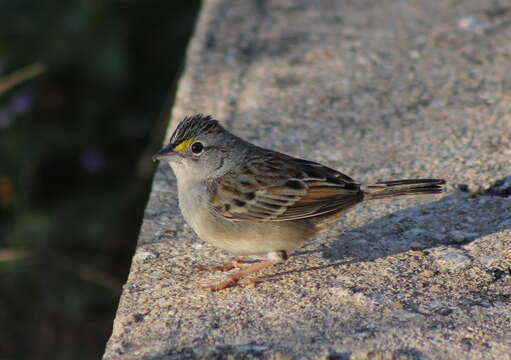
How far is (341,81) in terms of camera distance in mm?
5355

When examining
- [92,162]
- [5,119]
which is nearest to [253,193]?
[92,162]

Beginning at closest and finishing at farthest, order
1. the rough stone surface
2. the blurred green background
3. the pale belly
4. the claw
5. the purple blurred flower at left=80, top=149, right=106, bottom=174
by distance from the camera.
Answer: the rough stone surface → the claw → the pale belly → the blurred green background → the purple blurred flower at left=80, top=149, right=106, bottom=174

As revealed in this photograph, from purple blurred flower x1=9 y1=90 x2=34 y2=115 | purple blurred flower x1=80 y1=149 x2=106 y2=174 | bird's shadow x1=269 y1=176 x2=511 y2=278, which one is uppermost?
bird's shadow x1=269 y1=176 x2=511 y2=278

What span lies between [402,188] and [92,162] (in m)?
3.40

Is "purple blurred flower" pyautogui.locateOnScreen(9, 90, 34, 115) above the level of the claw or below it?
below

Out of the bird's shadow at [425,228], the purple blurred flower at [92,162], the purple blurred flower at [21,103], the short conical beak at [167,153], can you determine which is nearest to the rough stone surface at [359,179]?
the bird's shadow at [425,228]

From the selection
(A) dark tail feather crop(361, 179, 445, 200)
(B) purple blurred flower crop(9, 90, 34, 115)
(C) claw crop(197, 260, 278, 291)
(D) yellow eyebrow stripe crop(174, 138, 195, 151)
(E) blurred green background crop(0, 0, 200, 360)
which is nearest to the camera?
(C) claw crop(197, 260, 278, 291)

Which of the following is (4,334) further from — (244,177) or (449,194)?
(449,194)

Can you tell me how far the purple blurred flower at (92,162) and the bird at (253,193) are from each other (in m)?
2.66

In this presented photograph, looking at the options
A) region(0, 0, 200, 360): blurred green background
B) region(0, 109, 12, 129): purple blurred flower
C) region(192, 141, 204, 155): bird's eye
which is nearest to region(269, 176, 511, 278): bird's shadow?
region(192, 141, 204, 155): bird's eye

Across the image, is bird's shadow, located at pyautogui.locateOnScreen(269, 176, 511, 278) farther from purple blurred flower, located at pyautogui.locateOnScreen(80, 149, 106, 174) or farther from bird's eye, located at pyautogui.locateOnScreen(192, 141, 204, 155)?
purple blurred flower, located at pyautogui.locateOnScreen(80, 149, 106, 174)

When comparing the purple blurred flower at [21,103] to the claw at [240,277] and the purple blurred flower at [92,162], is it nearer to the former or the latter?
the purple blurred flower at [92,162]

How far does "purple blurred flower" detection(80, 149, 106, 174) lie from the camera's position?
21.3ft

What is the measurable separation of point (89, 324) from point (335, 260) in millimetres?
3306
